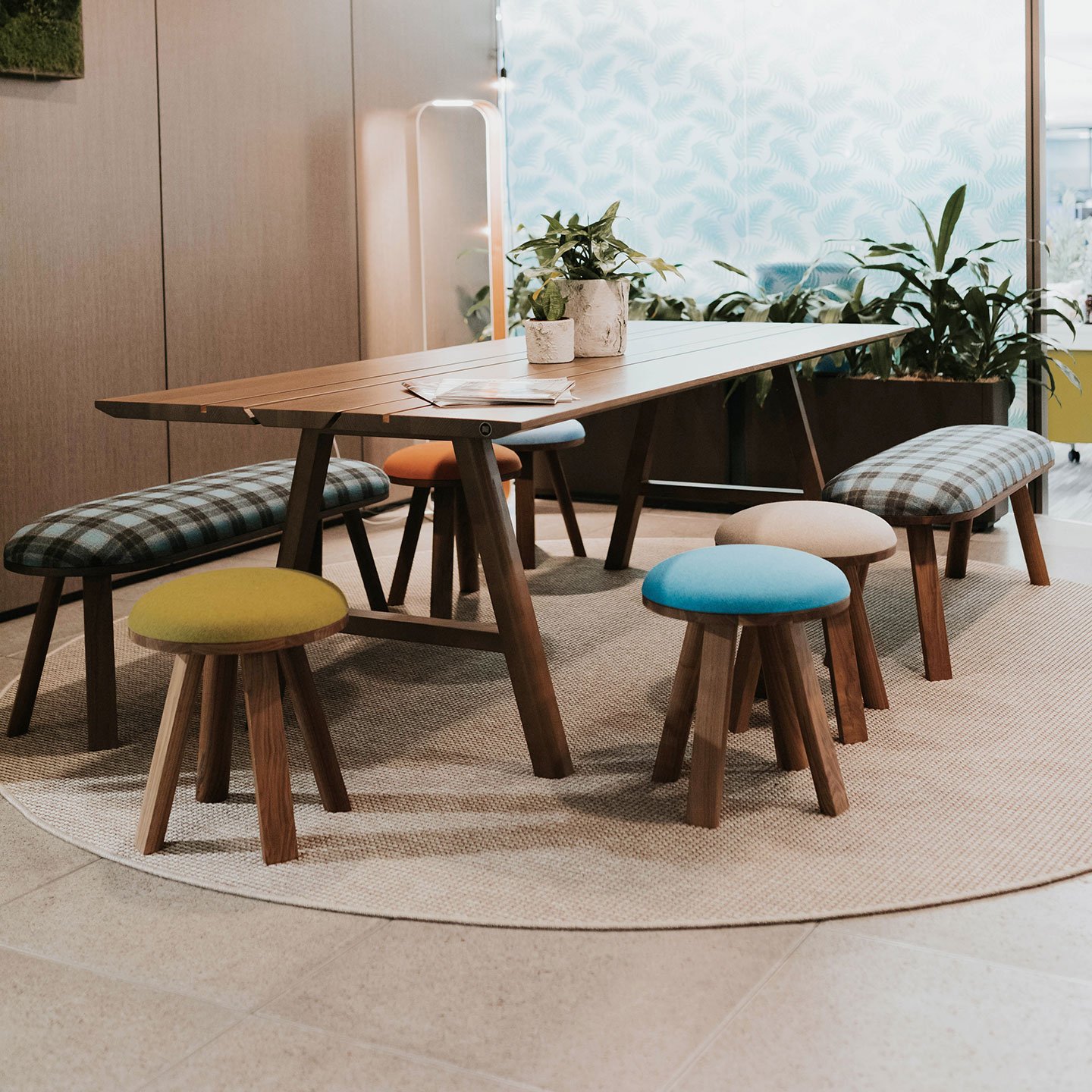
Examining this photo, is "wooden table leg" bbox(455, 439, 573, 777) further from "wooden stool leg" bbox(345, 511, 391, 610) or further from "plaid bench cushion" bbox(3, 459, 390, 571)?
"wooden stool leg" bbox(345, 511, 391, 610)

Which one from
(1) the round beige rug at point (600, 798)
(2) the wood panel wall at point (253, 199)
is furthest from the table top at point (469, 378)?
(2) the wood panel wall at point (253, 199)

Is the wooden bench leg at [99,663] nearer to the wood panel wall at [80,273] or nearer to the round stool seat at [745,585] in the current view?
the round stool seat at [745,585]

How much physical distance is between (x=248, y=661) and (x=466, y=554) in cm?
189

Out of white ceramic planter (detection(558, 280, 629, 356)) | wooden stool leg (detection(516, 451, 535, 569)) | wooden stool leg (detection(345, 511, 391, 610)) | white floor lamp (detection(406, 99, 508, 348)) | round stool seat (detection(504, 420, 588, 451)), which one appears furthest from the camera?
white floor lamp (detection(406, 99, 508, 348))

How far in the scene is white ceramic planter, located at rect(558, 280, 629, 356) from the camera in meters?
3.26

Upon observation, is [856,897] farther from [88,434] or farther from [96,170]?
[96,170]

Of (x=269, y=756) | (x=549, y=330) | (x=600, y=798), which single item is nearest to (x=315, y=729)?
(x=269, y=756)

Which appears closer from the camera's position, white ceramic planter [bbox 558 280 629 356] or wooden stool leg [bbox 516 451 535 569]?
white ceramic planter [bbox 558 280 629 356]

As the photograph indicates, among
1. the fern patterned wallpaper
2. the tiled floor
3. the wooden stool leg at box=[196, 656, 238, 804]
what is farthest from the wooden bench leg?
the fern patterned wallpaper

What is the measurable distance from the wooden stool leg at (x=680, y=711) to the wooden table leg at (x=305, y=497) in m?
0.88

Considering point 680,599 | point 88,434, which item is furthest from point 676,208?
point 680,599

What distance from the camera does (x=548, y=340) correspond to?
126 inches

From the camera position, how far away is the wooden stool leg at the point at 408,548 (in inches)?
155

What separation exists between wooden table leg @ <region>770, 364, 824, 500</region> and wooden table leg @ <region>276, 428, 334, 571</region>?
156cm
